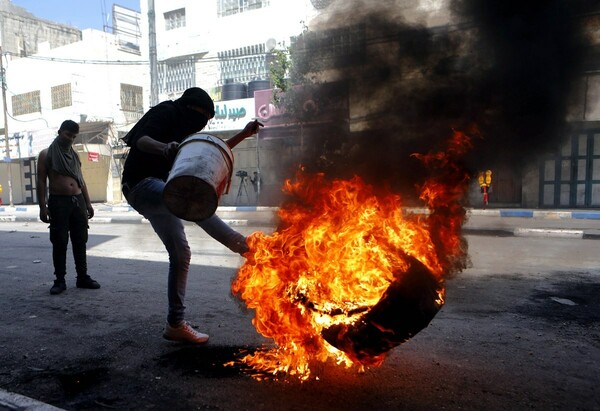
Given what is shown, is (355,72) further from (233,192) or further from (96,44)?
(96,44)

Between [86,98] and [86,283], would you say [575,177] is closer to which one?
[86,283]

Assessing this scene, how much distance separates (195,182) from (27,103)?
29870mm

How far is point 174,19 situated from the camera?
23266 mm

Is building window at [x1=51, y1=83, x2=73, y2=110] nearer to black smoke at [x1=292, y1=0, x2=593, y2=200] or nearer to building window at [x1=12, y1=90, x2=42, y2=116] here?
building window at [x1=12, y1=90, x2=42, y2=116]

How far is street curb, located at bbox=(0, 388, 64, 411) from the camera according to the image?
7.39 ft

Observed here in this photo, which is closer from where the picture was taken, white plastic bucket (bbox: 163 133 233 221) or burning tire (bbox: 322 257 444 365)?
burning tire (bbox: 322 257 444 365)

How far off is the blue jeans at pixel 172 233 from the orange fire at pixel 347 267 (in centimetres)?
34

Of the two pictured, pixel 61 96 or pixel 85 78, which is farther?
pixel 61 96

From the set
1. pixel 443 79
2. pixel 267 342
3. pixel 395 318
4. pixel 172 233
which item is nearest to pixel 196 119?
pixel 172 233

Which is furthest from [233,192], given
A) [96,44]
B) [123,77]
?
[96,44]

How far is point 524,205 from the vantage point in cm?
1653

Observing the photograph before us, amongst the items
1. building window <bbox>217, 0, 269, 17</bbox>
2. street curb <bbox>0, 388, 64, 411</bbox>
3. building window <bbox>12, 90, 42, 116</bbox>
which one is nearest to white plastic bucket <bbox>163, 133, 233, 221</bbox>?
street curb <bbox>0, 388, 64, 411</bbox>

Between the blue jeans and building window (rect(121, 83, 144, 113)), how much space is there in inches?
972

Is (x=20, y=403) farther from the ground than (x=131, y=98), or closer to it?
closer to it
